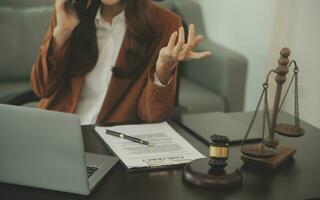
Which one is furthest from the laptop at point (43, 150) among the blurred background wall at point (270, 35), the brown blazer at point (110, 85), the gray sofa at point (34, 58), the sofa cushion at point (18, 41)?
the sofa cushion at point (18, 41)

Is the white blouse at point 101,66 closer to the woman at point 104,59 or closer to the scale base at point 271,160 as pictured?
the woman at point 104,59

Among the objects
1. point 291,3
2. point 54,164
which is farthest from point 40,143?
point 291,3

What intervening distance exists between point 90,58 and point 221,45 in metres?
1.31

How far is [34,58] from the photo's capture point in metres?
2.78

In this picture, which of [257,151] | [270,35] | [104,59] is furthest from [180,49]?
[270,35]

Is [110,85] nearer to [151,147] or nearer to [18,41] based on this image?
[151,147]

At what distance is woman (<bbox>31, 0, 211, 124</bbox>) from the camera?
171cm

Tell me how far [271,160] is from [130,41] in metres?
0.73

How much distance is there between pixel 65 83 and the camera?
1.78 meters

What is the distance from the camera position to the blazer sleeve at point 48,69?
1.68 metres

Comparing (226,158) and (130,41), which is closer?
(226,158)

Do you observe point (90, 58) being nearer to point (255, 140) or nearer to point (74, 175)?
point (255, 140)

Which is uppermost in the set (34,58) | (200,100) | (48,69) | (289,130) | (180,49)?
(180,49)

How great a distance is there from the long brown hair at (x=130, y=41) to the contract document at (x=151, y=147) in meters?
0.35
